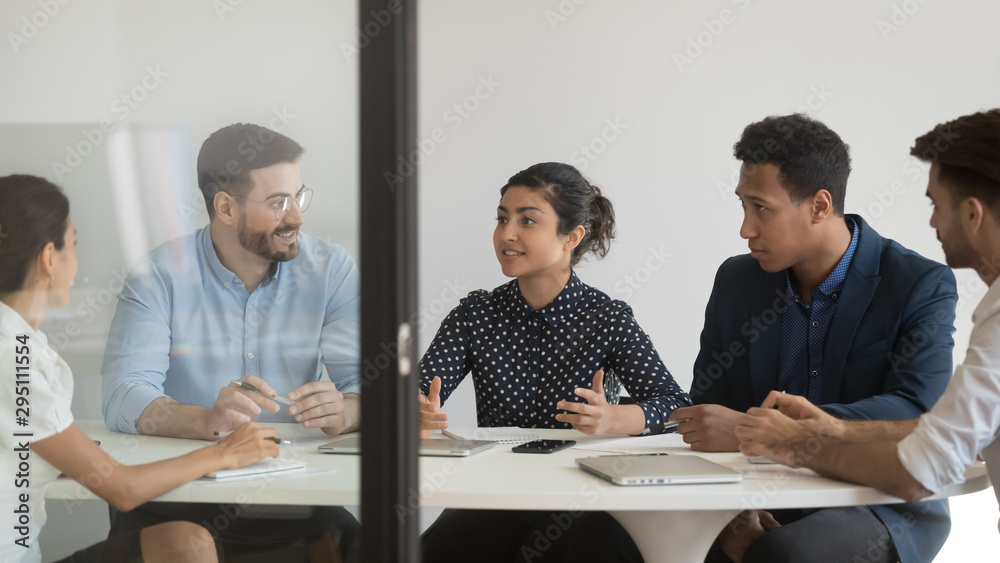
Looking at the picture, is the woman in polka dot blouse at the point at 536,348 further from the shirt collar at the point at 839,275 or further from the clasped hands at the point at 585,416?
the shirt collar at the point at 839,275

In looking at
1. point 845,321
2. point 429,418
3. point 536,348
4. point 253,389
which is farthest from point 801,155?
point 253,389

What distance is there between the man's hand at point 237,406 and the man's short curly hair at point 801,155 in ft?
4.93

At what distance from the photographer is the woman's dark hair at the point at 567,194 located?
2.31 m

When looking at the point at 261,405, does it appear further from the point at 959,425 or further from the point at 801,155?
the point at 801,155

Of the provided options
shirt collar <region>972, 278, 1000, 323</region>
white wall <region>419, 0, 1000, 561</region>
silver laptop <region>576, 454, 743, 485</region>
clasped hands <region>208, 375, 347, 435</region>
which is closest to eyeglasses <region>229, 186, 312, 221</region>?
clasped hands <region>208, 375, 347, 435</region>

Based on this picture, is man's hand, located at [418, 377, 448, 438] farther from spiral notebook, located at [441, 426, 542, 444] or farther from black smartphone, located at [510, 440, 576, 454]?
black smartphone, located at [510, 440, 576, 454]

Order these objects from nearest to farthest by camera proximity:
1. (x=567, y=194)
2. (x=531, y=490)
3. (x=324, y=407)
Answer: (x=324, y=407) → (x=531, y=490) → (x=567, y=194)

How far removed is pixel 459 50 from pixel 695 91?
104cm

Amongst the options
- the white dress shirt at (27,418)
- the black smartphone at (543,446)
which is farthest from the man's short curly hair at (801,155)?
the white dress shirt at (27,418)

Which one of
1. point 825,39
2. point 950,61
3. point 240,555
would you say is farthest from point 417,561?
point 950,61

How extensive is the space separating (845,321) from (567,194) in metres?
0.85

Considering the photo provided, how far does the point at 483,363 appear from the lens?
85.6 inches

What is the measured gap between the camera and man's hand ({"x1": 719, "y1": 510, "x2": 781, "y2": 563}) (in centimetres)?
178

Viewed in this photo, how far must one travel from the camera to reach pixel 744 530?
179cm
